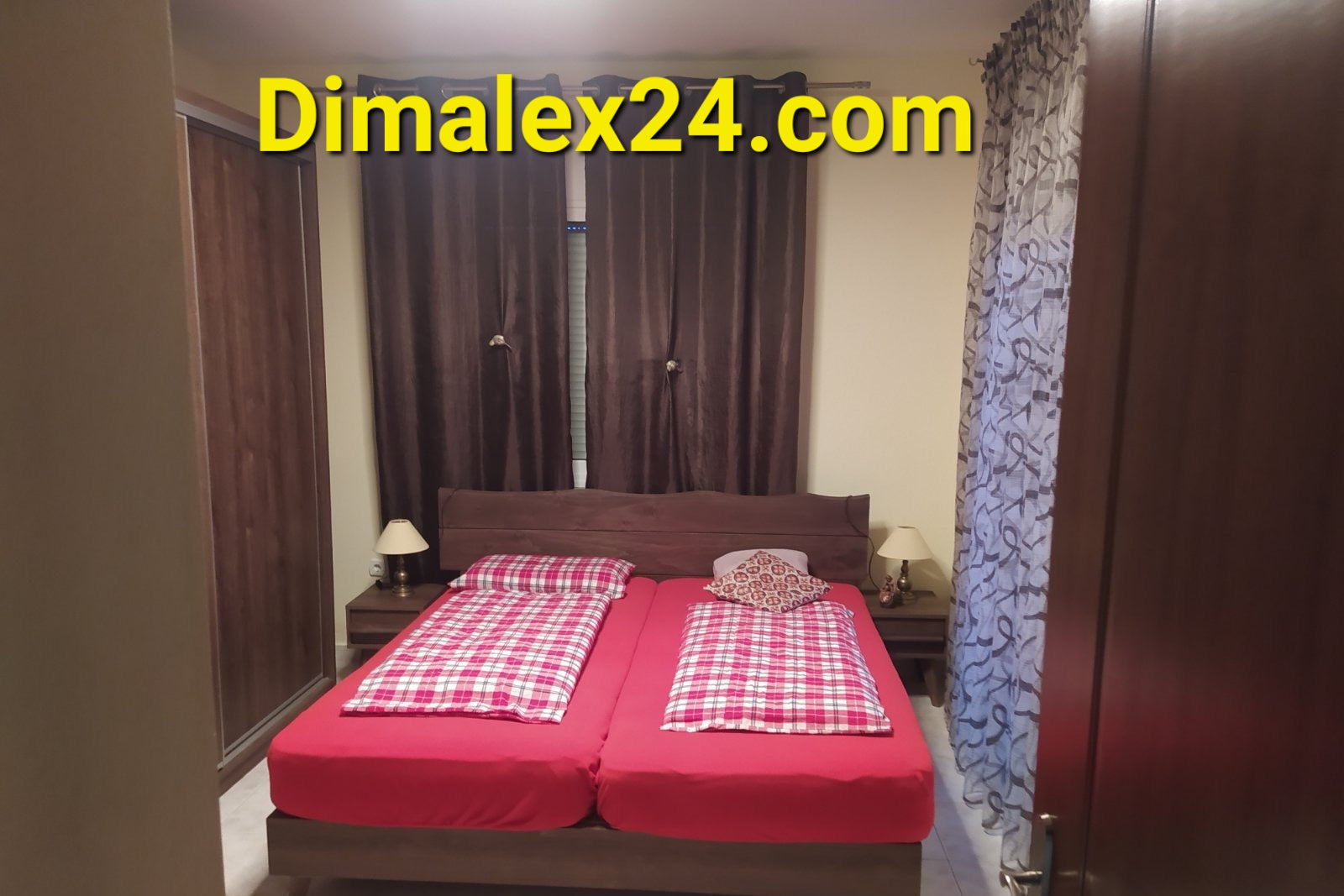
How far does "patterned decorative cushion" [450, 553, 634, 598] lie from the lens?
3537mm

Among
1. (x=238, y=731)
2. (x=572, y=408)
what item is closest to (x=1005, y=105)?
(x=572, y=408)

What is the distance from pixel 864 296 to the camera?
383 cm

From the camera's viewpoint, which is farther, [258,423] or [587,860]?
[258,423]

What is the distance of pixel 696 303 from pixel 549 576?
1.29 meters

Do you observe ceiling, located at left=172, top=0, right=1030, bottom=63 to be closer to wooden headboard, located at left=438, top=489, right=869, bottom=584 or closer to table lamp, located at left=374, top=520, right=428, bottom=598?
wooden headboard, located at left=438, top=489, right=869, bottom=584

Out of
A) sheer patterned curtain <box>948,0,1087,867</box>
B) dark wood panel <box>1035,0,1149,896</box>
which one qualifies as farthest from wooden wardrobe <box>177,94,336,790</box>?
dark wood panel <box>1035,0,1149,896</box>

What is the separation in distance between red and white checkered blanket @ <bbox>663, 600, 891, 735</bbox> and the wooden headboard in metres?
0.51

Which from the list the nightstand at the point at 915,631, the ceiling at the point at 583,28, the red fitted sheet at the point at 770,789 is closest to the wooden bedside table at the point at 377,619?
the red fitted sheet at the point at 770,789

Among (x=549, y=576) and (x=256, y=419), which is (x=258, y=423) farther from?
(x=549, y=576)

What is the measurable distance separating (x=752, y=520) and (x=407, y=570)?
1.59 m

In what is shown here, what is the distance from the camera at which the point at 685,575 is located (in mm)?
3805

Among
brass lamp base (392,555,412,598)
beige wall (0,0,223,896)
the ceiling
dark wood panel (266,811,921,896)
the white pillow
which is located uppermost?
the ceiling

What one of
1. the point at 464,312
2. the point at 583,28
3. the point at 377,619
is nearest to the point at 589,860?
the point at 377,619

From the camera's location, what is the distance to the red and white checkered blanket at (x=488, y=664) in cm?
251
